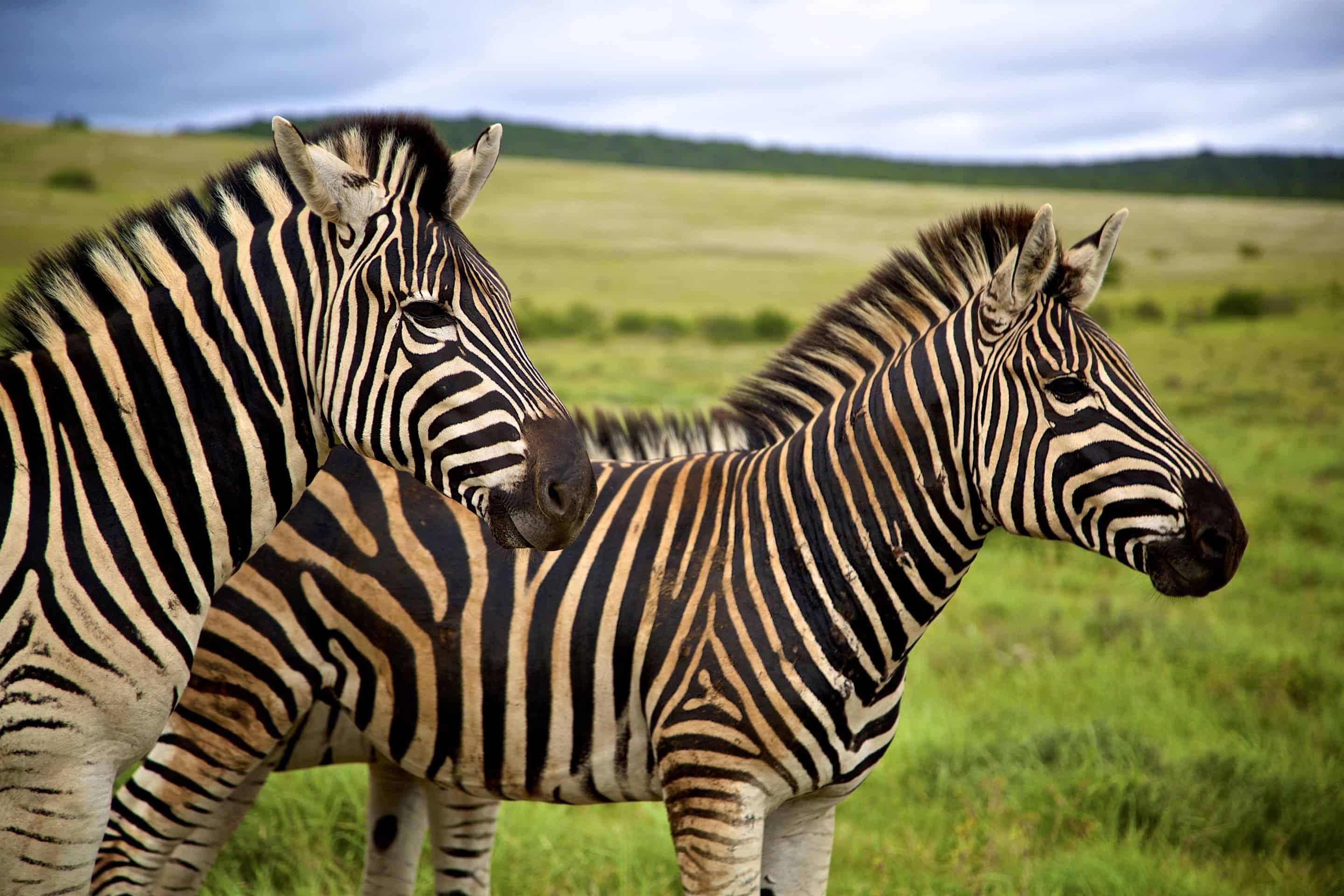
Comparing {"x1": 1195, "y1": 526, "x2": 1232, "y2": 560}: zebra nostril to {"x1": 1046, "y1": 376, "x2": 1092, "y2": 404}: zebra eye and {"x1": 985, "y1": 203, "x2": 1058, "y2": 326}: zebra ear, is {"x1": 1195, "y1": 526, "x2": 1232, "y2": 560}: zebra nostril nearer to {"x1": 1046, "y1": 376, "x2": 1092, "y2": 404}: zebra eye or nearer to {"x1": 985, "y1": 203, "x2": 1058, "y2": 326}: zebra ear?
{"x1": 1046, "y1": 376, "x2": 1092, "y2": 404}: zebra eye

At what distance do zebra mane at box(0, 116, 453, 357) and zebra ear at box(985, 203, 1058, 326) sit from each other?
1.69 metres

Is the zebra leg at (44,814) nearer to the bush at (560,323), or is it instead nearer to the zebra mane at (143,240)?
the zebra mane at (143,240)

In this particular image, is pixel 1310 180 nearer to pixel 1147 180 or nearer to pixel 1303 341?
pixel 1147 180

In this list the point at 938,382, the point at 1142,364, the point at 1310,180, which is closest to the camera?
the point at 938,382

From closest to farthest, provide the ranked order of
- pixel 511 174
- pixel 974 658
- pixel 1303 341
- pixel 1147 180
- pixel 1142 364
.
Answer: pixel 974 658
pixel 1142 364
pixel 1303 341
pixel 511 174
pixel 1147 180

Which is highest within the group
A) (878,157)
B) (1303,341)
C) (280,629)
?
(878,157)

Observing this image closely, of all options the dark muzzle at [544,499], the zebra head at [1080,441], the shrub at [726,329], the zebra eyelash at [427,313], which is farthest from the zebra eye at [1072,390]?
the shrub at [726,329]

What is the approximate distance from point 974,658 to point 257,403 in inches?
254

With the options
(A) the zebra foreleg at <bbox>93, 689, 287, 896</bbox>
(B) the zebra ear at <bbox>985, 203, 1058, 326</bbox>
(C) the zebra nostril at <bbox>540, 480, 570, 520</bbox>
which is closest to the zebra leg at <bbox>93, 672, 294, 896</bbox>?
(A) the zebra foreleg at <bbox>93, 689, 287, 896</bbox>

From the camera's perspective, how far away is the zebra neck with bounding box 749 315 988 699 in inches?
120

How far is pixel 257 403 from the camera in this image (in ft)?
8.52

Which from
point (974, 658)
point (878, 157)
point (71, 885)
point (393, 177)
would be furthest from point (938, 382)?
point (878, 157)

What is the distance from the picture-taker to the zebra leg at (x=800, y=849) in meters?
3.35

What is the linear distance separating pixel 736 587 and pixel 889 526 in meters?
0.55
